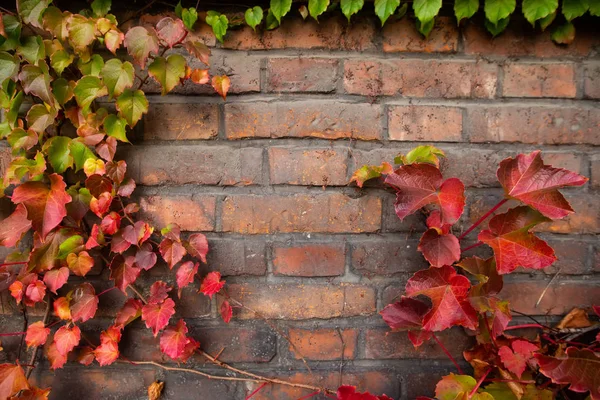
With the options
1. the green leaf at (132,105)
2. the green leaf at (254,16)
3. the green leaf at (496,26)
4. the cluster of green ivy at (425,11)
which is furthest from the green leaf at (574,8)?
the green leaf at (132,105)

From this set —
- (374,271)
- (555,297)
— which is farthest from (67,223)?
(555,297)

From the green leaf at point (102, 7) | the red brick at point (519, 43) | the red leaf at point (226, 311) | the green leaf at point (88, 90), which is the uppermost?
the green leaf at point (102, 7)

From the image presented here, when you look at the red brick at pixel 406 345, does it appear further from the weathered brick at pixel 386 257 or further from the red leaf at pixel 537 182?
the red leaf at pixel 537 182

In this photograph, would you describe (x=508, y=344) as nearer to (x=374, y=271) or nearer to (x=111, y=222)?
(x=374, y=271)

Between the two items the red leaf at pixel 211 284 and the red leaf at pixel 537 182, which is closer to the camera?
the red leaf at pixel 537 182

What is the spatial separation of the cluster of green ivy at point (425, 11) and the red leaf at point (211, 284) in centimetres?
48

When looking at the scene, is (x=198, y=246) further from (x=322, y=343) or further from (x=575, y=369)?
(x=575, y=369)

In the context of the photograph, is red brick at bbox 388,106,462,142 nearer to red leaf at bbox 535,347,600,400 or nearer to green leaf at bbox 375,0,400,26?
green leaf at bbox 375,0,400,26

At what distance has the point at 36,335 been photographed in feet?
2.66

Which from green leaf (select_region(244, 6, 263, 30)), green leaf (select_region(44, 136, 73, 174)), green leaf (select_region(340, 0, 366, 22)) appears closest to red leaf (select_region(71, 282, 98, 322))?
green leaf (select_region(44, 136, 73, 174))

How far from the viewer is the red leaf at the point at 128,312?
82 centimetres

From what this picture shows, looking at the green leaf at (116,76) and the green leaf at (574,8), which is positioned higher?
the green leaf at (574,8)

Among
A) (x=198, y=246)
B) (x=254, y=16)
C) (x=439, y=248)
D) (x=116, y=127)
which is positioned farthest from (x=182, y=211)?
(x=439, y=248)

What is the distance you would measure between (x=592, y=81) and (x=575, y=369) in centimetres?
58
